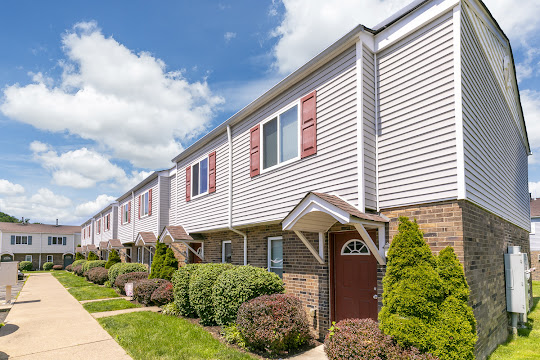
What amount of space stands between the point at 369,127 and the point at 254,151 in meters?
4.10

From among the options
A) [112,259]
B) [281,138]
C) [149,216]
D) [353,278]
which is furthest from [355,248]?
[112,259]

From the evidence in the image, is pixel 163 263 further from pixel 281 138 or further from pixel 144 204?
pixel 281 138

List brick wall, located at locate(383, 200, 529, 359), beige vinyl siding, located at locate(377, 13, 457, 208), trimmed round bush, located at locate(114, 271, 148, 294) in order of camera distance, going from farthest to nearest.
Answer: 1. trimmed round bush, located at locate(114, 271, 148, 294)
2. beige vinyl siding, located at locate(377, 13, 457, 208)
3. brick wall, located at locate(383, 200, 529, 359)

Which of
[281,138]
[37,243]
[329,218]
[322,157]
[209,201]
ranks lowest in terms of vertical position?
[37,243]

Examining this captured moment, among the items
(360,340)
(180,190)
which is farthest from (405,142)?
(180,190)

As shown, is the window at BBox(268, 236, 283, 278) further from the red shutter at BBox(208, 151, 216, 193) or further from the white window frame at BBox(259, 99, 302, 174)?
the red shutter at BBox(208, 151, 216, 193)

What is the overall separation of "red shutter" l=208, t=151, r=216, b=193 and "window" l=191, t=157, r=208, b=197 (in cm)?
51

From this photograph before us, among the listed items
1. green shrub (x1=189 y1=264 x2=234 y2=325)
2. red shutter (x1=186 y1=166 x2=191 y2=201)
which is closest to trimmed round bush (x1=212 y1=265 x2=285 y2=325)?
green shrub (x1=189 y1=264 x2=234 y2=325)

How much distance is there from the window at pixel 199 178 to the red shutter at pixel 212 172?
0.51m

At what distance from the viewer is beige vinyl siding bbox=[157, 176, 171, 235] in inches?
760

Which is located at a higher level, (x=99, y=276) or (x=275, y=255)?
(x=275, y=255)

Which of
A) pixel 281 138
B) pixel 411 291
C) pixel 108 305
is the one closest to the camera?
pixel 411 291

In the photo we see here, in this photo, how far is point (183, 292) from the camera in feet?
35.5

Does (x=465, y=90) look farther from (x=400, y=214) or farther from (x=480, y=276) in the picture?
(x=480, y=276)
